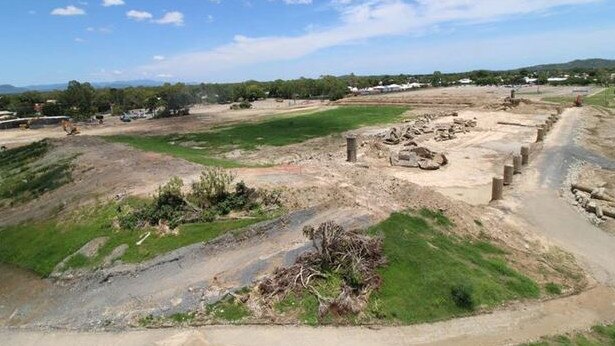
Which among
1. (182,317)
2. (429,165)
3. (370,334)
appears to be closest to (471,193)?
(429,165)

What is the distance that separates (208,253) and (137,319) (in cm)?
353

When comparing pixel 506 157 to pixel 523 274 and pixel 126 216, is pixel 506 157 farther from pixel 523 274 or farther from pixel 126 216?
pixel 126 216

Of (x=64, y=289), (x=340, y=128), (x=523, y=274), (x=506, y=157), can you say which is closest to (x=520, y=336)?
(x=523, y=274)

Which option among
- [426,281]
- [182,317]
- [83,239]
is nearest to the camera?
[182,317]

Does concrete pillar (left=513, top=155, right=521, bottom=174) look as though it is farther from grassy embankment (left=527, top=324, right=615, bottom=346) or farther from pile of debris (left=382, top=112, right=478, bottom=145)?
grassy embankment (left=527, top=324, right=615, bottom=346)

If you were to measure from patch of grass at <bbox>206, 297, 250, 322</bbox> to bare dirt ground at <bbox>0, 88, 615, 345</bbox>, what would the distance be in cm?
52

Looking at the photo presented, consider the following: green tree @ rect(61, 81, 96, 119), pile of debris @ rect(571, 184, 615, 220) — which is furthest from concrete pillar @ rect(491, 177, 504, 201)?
green tree @ rect(61, 81, 96, 119)

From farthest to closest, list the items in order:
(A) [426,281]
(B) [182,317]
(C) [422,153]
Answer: (C) [422,153]
(A) [426,281]
(B) [182,317]

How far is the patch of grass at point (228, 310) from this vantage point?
44.6ft

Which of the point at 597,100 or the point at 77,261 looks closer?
the point at 77,261

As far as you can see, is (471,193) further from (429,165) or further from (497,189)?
(429,165)

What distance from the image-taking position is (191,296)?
1456cm

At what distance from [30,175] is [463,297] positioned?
3033 cm

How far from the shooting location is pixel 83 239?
63.1 ft
